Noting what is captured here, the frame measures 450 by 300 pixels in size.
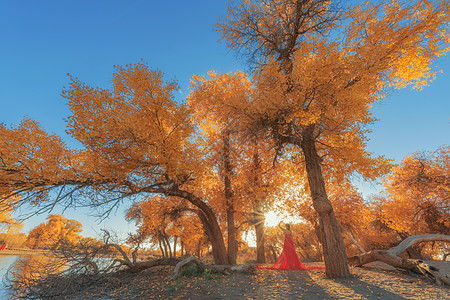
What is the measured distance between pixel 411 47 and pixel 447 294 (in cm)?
767

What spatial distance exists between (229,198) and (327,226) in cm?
587

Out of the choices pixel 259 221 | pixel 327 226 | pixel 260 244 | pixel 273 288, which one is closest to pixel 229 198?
pixel 259 221

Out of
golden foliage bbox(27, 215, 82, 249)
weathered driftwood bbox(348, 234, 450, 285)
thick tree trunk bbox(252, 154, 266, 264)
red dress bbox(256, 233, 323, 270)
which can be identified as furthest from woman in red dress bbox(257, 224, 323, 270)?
golden foliage bbox(27, 215, 82, 249)

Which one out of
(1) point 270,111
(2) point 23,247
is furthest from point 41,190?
(2) point 23,247

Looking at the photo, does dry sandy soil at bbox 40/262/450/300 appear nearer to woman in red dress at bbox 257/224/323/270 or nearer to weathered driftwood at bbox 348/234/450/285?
weathered driftwood at bbox 348/234/450/285

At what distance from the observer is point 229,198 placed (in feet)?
40.9

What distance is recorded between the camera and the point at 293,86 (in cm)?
840

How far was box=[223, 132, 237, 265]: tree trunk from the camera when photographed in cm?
1211

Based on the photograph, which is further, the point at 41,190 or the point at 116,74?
the point at 116,74

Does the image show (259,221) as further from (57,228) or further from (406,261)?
(57,228)

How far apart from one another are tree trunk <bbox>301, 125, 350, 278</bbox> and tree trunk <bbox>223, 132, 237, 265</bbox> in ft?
17.2

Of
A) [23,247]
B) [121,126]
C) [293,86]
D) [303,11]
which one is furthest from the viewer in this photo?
[23,247]

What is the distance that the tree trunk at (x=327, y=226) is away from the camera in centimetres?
746

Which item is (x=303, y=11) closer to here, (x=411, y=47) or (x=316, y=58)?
(x=316, y=58)
